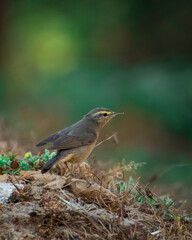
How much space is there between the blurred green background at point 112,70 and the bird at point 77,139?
331 centimetres

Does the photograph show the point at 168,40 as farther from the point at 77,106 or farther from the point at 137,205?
the point at 137,205

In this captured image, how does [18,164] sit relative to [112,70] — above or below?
above

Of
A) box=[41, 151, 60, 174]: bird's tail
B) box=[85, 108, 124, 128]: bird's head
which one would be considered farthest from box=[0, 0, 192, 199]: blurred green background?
box=[41, 151, 60, 174]: bird's tail

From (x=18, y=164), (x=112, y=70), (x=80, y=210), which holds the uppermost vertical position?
(x=18, y=164)

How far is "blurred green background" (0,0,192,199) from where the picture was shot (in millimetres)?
11680

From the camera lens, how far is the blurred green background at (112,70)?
11680 mm

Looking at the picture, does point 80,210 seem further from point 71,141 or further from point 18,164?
point 71,141

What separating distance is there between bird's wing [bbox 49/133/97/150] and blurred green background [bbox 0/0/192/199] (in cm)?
359

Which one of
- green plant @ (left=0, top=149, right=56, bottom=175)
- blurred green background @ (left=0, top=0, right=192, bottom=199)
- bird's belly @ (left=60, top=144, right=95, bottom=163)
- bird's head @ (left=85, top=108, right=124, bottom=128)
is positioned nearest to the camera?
green plant @ (left=0, top=149, right=56, bottom=175)

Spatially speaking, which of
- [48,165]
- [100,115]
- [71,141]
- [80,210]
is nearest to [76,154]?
[71,141]

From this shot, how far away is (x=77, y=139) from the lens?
533 centimetres

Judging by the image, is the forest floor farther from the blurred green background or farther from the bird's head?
the blurred green background

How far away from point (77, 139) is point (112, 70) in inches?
324

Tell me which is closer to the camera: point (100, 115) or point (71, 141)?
point (71, 141)
